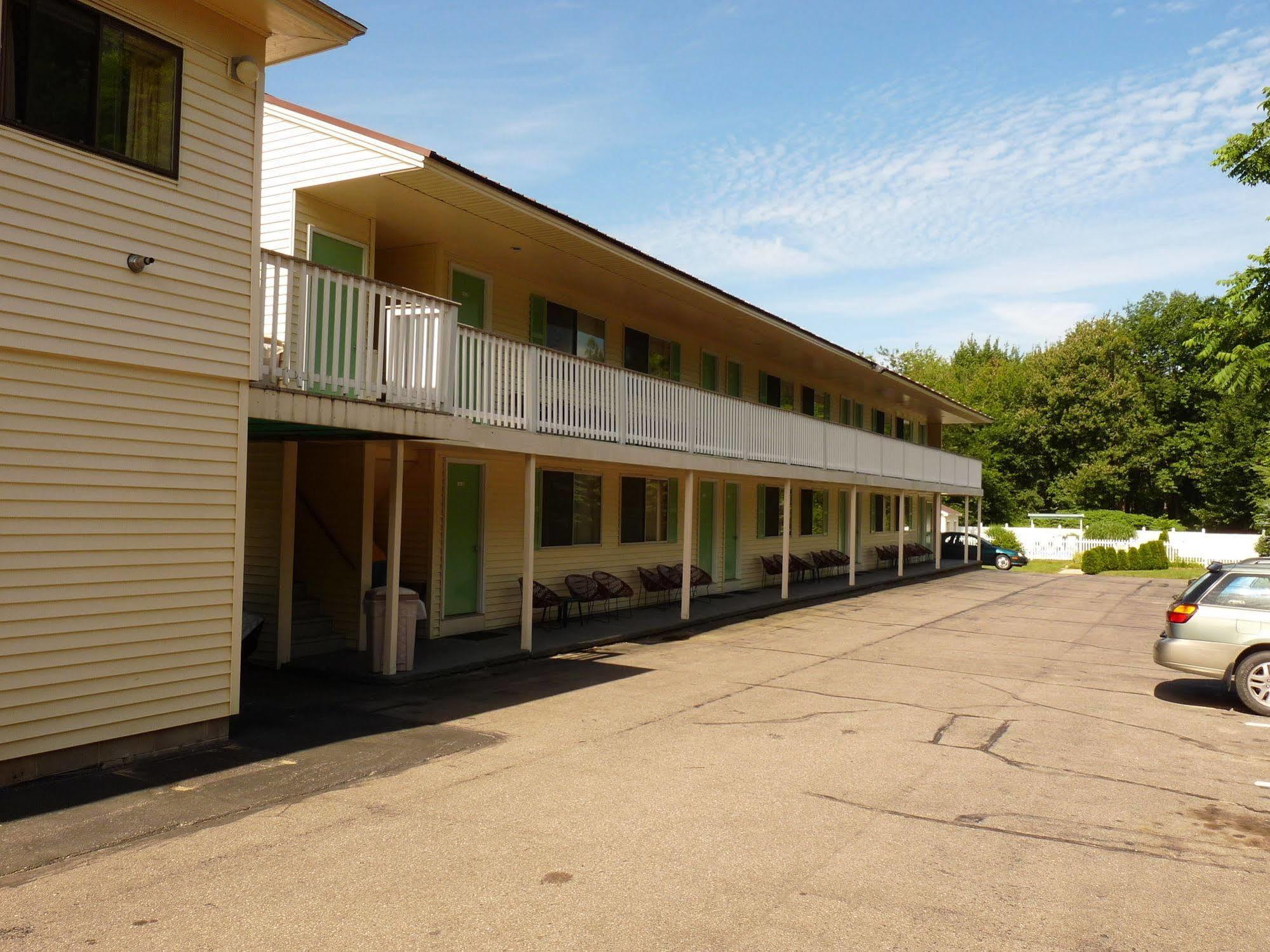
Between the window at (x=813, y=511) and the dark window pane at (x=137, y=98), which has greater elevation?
the dark window pane at (x=137, y=98)

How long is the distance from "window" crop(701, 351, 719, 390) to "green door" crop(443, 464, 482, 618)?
8095 millimetres

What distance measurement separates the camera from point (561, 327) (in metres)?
16.5

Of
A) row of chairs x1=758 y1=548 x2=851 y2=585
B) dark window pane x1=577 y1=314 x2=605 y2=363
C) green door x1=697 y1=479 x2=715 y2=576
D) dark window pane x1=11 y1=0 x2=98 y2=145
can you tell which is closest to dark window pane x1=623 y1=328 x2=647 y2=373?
dark window pane x1=577 y1=314 x2=605 y2=363

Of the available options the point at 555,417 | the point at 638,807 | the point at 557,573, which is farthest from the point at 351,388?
the point at 557,573

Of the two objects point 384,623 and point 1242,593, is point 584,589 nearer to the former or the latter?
point 384,623

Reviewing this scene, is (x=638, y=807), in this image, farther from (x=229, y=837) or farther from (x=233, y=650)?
(x=233, y=650)

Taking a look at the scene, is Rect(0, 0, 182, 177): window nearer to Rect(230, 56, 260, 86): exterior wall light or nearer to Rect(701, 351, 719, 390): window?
Rect(230, 56, 260, 86): exterior wall light

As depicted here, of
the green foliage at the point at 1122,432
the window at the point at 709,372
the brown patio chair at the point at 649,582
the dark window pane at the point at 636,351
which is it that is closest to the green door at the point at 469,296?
the dark window pane at the point at 636,351

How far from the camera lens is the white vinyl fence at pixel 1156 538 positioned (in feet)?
134

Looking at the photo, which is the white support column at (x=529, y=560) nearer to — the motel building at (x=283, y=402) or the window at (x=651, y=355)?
the motel building at (x=283, y=402)

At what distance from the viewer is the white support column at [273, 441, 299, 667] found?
11.6 m

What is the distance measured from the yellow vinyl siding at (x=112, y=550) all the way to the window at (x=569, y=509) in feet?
26.2

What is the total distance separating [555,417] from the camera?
1284 centimetres

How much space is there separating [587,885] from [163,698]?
4329 mm
